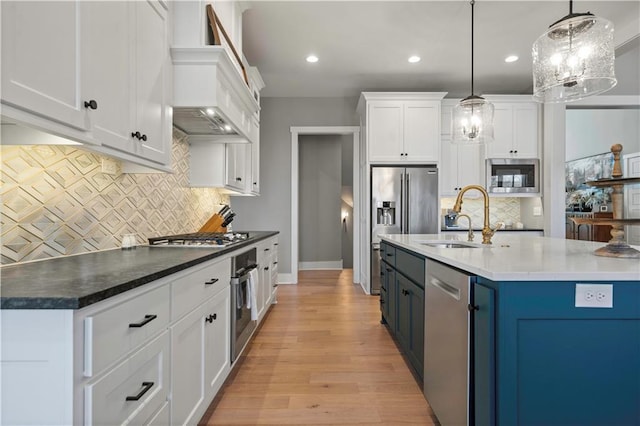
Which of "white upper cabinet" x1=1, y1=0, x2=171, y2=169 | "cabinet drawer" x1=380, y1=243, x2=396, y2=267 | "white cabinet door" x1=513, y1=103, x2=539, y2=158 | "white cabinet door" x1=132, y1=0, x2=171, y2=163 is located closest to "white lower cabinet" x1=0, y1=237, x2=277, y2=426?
"white upper cabinet" x1=1, y1=0, x2=171, y2=169

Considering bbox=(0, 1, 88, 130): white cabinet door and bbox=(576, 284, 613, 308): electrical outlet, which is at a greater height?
bbox=(0, 1, 88, 130): white cabinet door

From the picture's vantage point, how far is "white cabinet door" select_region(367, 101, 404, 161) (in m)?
4.58

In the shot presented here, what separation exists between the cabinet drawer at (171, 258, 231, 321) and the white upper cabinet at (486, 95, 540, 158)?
4.32 m

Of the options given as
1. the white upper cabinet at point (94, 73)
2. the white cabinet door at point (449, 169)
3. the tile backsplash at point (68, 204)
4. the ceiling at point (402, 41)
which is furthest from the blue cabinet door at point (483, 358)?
the white cabinet door at point (449, 169)

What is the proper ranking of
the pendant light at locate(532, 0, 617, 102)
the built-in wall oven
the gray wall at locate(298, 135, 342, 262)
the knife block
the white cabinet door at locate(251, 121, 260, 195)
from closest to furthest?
the pendant light at locate(532, 0, 617, 102) < the built-in wall oven < the knife block < the white cabinet door at locate(251, 121, 260, 195) < the gray wall at locate(298, 135, 342, 262)

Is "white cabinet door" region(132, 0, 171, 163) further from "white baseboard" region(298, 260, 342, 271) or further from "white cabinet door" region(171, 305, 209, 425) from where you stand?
"white baseboard" region(298, 260, 342, 271)

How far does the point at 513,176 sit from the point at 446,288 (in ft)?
12.9

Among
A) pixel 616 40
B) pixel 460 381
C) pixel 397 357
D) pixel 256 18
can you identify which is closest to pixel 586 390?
pixel 460 381

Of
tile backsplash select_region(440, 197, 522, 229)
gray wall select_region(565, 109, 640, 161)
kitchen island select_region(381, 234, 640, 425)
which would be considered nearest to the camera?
kitchen island select_region(381, 234, 640, 425)

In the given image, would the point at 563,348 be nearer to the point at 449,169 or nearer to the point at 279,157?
the point at 449,169

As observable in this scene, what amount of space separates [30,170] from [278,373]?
184cm

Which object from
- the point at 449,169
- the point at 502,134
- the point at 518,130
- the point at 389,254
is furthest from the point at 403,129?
the point at 389,254

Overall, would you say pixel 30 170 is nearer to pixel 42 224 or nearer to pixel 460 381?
pixel 42 224

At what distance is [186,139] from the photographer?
296cm
